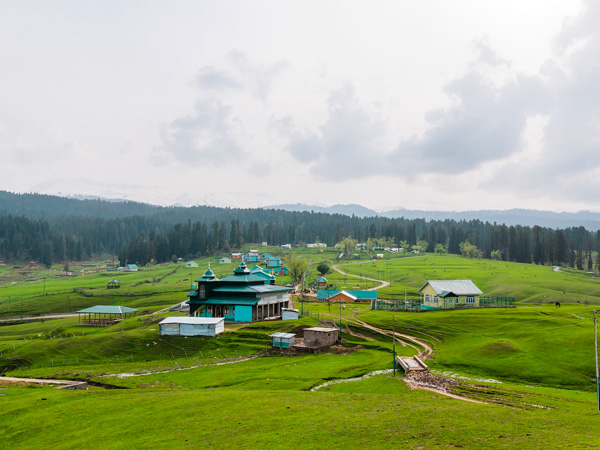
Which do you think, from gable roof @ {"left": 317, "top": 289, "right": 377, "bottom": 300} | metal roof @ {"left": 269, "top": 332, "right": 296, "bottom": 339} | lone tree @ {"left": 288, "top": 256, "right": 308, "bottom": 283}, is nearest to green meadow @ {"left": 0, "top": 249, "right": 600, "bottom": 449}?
metal roof @ {"left": 269, "top": 332, "right": 296, "bottom": 339}

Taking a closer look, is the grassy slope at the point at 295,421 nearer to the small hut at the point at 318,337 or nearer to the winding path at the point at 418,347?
the winding path at the point at 418,347

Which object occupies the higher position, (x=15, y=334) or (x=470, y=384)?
(x=470, y=384)

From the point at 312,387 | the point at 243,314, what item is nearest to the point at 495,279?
the point at 243,314

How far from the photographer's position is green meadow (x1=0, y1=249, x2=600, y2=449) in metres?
27.8

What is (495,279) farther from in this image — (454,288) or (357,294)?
(454,288)

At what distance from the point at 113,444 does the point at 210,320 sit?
4626 centimetres

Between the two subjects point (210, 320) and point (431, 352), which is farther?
point (210, 320)

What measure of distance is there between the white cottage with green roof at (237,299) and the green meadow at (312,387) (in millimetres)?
4624

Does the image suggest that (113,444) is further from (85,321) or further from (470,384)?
(85,321)

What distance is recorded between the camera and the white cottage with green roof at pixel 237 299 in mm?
87000

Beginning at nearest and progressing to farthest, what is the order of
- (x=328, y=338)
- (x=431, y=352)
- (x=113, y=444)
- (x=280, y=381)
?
(x=113, y=444) → (x=280, y=381) → (x=431, y=352) → (x=328, y=338)

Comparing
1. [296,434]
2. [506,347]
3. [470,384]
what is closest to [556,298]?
[506,347]

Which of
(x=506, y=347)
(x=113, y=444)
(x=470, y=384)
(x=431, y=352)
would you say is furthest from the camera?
(x=431, y=352)

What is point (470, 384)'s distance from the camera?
4247 cm
